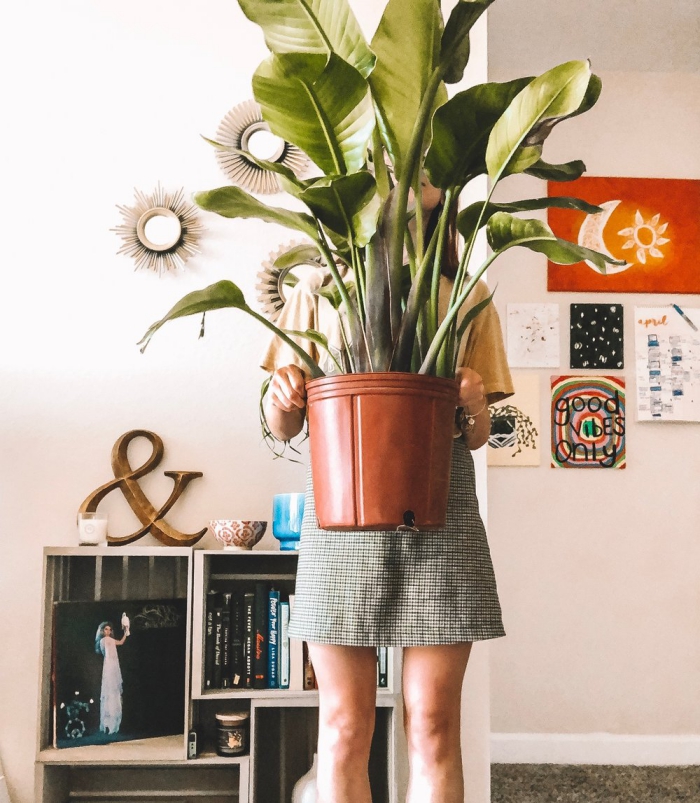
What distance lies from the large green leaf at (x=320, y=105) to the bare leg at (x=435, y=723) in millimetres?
711

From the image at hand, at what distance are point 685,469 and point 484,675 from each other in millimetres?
1271

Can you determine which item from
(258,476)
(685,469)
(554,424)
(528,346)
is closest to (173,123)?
(258,476)

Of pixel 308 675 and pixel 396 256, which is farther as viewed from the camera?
pixel 308 675

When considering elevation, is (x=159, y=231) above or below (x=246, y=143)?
below

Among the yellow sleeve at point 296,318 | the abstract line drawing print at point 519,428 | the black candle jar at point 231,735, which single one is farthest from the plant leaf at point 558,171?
the abstract line drawing print at point 519,428

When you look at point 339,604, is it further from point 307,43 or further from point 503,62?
point 503,62

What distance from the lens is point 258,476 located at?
186 centimetres

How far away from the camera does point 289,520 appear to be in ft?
5.49

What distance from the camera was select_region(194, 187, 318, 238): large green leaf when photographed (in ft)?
3.22

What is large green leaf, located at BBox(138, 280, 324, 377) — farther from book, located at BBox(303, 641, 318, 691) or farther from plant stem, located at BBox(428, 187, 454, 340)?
book, located at BBox(303, 641, 318, 691)

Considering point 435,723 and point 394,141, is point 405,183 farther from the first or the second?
point 435,723

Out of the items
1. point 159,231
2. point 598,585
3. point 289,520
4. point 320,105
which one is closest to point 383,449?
point 320,105

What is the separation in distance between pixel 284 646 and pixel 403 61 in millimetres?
1230

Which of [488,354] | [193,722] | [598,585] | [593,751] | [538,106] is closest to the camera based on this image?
[538,106]
